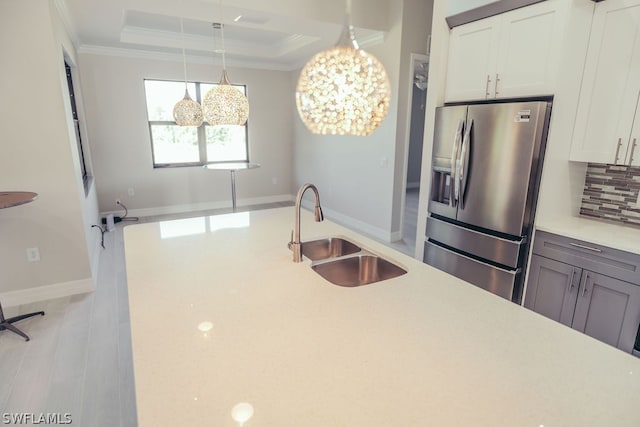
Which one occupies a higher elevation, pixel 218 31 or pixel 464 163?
pixel 218 31

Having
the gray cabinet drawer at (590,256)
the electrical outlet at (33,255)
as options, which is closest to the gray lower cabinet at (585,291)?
the gray cabinet drawer at (590,256)

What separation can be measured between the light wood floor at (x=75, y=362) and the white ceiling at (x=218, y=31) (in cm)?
259

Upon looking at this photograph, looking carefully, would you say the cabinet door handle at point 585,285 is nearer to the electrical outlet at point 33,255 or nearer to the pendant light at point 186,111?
the pendant light at point 186,111

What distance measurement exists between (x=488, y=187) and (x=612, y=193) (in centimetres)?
86

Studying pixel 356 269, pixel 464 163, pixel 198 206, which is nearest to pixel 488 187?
pixel 464 163

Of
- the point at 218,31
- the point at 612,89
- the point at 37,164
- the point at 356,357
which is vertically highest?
the point at 218,31

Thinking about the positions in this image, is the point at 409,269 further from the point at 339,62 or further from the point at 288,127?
the point at 288,127

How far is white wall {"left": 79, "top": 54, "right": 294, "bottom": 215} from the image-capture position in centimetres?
491

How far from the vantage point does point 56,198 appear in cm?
285

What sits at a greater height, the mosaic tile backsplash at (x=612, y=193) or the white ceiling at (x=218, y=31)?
the white ceiling at (x=218, y=31)

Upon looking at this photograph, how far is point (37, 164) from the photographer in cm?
273

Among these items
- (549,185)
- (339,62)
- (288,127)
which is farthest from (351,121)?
(288,127)

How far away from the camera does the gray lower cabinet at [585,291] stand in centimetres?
196

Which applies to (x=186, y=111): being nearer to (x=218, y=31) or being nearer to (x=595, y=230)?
(x=218, y=31)
